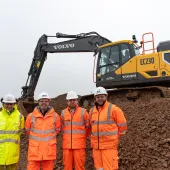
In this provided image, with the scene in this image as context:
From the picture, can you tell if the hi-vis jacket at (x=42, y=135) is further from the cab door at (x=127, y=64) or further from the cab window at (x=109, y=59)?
the cab window at (x=109, y=59)

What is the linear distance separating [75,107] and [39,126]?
0.80m

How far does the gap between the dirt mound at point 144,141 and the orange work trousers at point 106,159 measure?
1.07 m

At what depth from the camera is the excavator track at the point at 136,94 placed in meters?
10.4

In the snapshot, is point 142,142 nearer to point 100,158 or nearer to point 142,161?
point 142,161

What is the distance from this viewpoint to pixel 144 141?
6.99 meters

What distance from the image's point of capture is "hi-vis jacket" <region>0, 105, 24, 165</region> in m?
5.28

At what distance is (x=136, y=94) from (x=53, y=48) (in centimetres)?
492

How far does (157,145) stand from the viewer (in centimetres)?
655

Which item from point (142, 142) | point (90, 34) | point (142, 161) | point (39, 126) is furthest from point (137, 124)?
point (90, 34)

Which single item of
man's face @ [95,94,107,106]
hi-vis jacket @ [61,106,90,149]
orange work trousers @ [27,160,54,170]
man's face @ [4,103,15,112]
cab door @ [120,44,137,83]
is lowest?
orange work trousers @ [27,160,54,170]

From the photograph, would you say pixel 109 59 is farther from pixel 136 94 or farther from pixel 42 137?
pixel 42 137

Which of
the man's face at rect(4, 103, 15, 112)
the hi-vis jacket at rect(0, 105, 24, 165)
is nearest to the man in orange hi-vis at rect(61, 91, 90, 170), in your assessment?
the hi-vis jacket at rect(0, 105, 24, 165)

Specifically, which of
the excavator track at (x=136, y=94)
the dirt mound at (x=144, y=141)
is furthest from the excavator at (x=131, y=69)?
the dirt mound at (x=144, y=141)

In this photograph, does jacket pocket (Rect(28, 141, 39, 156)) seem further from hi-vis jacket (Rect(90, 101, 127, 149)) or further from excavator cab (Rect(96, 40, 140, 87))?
excavator cab (Rect(96, 40, 140, 87))
